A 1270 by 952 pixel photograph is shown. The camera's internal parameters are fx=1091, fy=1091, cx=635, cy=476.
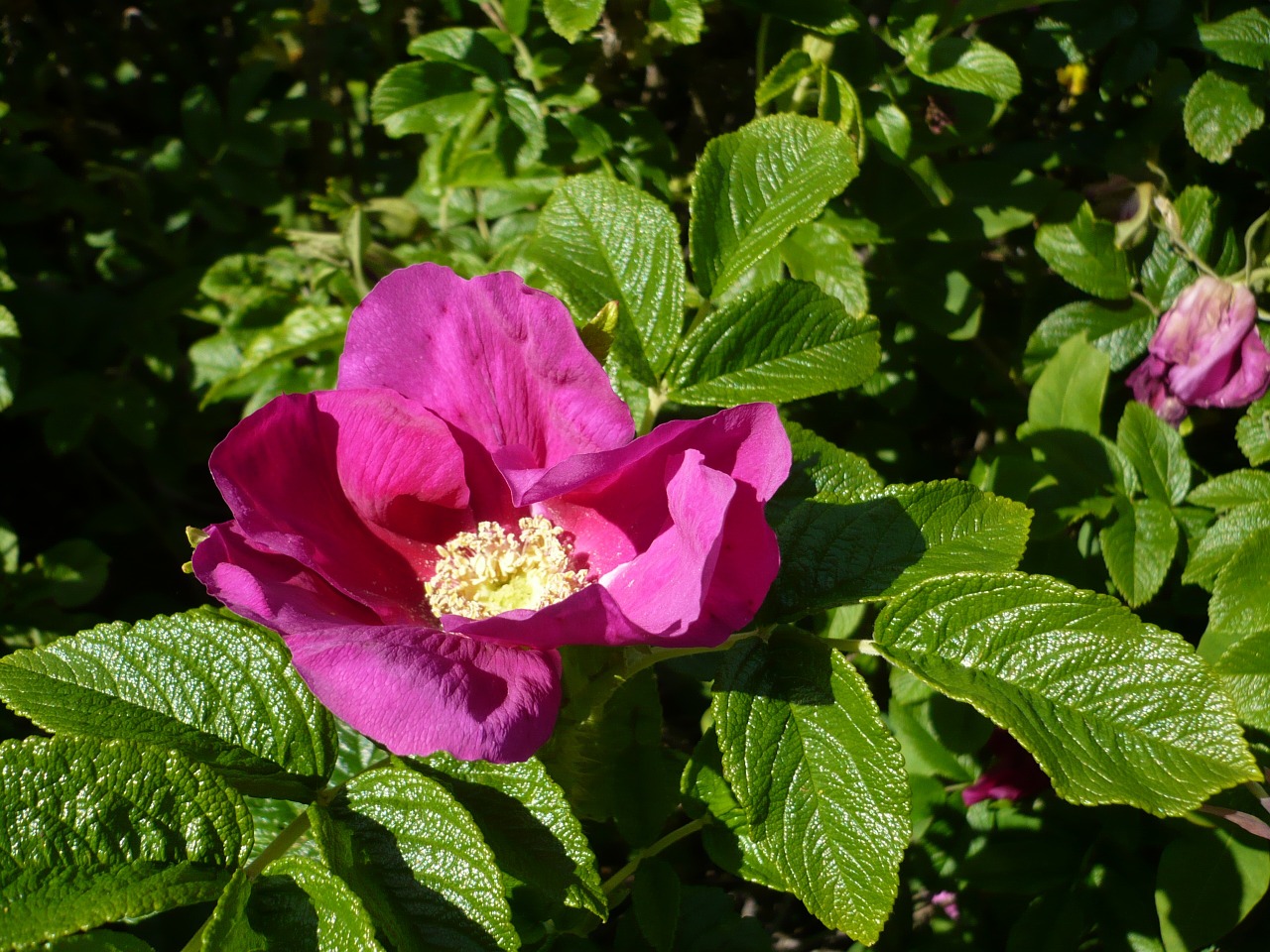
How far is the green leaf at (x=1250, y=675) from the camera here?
3.73 feet

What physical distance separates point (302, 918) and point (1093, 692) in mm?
644

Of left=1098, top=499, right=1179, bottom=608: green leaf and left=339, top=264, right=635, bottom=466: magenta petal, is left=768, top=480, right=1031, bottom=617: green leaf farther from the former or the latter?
left=1098, top=499, right=1179, bottom=608: green leaf

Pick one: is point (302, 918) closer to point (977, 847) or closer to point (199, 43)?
point (977, 847)

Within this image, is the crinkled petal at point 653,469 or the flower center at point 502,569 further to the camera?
the flower center at point 502,569

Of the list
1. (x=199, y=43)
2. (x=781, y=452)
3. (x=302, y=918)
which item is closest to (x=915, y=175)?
(x=781, y=452)

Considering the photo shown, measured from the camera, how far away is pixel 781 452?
84 cm

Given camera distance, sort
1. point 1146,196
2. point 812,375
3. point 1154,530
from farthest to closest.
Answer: point 1146,196
point 1154,530
point 812,375

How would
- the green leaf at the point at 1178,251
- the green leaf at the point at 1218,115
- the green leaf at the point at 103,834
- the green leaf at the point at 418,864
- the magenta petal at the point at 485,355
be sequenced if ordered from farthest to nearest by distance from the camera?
the green leaf at the point at 1178,251
the green leaf at the point at 1218,115
the magenta petal at the point at 485,355
the green leaf at the point at 418,864
the green leaf at the point at 103,834

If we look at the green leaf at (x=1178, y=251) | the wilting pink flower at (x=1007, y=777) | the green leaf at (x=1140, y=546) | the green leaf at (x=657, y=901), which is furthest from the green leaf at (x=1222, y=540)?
the green leaf at (x=657, y=901)

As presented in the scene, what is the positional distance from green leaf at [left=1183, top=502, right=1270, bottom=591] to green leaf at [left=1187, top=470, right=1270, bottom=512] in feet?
0.27

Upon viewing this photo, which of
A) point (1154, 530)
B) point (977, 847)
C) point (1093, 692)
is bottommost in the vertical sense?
point (977, 847)

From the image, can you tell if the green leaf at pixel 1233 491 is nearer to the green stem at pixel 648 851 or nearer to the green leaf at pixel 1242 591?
the green leaf at pixel 1242 591

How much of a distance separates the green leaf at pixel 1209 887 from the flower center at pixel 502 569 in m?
0.82

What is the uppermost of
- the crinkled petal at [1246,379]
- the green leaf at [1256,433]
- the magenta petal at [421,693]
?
the magenta petal at [421,693]
